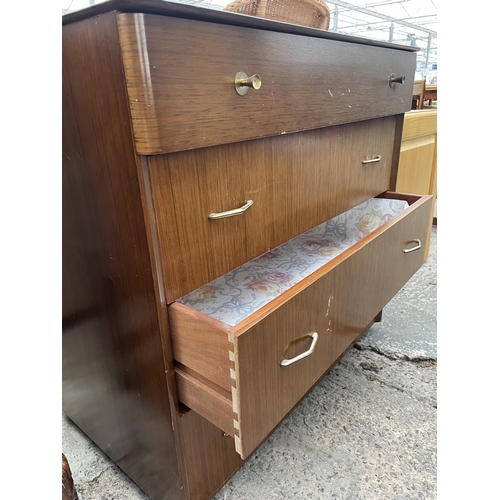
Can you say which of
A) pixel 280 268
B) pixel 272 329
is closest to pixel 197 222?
pixel 272 329

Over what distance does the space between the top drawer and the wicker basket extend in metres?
0.10

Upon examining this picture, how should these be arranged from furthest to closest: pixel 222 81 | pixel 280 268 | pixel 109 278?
pixel 280 268, pixel 109 278, pixel 222 81

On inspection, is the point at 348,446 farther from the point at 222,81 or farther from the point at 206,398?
the point at 222,81

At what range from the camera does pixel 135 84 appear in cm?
38

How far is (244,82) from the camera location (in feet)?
1.51

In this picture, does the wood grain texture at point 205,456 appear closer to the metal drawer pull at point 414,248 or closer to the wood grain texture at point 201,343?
the wood grain texture at point 201,343

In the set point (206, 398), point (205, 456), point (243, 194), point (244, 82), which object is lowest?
point (205, 456)

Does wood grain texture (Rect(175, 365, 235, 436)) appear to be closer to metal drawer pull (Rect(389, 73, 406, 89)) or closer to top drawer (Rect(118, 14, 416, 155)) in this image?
top drawer (Rect(118, 14, 416, 155))

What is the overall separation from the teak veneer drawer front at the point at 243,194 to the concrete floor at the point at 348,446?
1.51 ft

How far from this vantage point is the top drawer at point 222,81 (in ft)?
1.25

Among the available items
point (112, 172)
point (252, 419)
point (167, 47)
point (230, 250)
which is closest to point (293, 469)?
point (252, 419)

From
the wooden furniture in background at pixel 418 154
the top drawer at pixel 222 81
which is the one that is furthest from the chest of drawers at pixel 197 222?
the wooden furniture in background at pixel 418 154

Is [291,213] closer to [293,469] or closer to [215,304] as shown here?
[215,304]

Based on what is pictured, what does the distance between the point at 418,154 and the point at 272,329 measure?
1.11 metres
